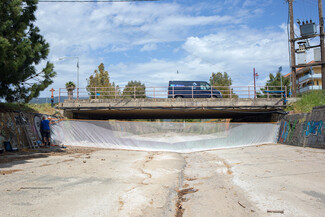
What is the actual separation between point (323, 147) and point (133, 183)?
44.2 feet

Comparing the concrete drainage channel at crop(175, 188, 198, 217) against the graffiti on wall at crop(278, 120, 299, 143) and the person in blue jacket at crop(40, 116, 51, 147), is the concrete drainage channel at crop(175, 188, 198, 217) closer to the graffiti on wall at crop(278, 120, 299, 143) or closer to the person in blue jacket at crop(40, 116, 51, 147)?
the person in blue jacket at crop(40, 116, 51, 147)

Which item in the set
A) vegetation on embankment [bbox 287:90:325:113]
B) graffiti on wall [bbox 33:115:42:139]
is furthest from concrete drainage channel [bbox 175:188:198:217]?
vegetation on embankment [bbox 287:90:325:113]

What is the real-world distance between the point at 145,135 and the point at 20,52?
884 centimetres

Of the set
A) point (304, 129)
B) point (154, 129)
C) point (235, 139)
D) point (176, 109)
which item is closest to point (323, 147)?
point (304, 129)

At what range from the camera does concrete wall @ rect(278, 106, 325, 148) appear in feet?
54.2

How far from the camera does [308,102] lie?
23031 millimetres

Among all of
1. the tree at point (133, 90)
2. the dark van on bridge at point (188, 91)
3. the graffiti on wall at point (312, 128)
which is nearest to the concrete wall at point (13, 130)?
the tree at point (133, 90)

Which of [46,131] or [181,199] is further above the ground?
[46,131]

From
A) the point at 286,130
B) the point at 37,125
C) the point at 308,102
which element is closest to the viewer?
the point at 37,125

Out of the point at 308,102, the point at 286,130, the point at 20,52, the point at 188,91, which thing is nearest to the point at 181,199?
the point at 20,52

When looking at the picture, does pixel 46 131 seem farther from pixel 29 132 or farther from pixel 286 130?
pixel 286 130

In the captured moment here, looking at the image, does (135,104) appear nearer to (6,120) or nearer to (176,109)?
(176,109)

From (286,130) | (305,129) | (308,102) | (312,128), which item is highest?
(308,102)

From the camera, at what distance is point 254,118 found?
97.8ft
